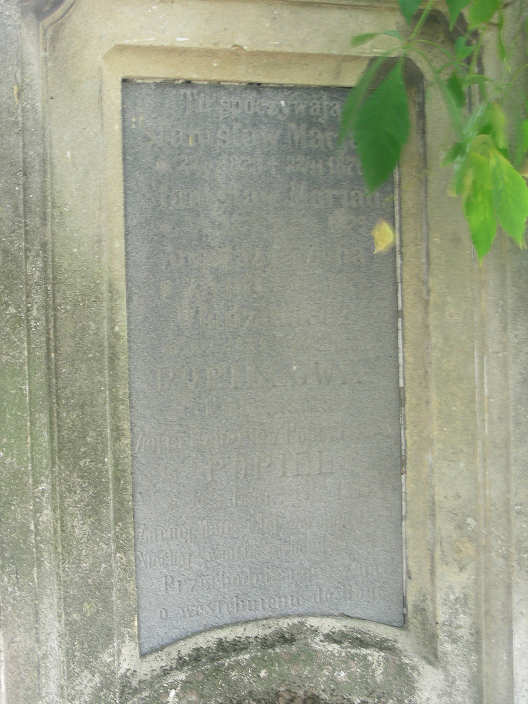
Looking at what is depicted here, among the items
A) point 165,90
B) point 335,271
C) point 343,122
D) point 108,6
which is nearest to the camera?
point 343,122

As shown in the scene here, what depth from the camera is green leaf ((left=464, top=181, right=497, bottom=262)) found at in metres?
1.33

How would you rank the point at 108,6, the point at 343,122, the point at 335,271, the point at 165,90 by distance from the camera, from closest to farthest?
1. the point at 343,122
2. the point at 108,6
3. the point at 165,90
4. the point at 335,271

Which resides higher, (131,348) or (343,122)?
(343,122)

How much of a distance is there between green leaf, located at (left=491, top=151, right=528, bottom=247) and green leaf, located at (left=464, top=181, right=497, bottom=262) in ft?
0.12

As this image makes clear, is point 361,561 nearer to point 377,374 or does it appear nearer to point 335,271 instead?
point 377,374

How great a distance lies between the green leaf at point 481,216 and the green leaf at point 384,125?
0.24 m

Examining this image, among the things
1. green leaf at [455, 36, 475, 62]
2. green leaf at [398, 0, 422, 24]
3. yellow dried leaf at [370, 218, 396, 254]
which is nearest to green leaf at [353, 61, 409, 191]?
green leaf at [398, 0, 422, 24]

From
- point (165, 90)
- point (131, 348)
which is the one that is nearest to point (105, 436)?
point (131, 348)

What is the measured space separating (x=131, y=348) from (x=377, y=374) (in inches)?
41.3

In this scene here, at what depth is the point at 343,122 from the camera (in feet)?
4.60

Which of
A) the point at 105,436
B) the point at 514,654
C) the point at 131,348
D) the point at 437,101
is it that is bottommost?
the point at 514,654

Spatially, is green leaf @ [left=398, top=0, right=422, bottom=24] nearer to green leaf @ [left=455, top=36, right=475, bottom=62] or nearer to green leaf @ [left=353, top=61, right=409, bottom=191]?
green leaf @ [left=353, top=61, right=409, bottom=191]

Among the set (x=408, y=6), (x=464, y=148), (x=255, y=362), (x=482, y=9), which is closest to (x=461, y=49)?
(x=482, y=9)

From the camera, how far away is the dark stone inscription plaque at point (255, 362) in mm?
1991
